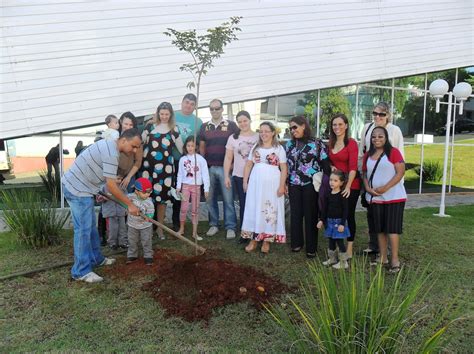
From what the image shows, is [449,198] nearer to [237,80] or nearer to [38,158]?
[237,80]

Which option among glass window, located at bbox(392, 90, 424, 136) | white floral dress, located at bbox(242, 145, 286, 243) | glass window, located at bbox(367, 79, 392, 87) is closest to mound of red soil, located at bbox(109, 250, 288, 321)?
white floral dress, located at bbox(242, 145, 286, 243)

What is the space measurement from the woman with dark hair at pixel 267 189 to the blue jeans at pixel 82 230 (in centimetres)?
185

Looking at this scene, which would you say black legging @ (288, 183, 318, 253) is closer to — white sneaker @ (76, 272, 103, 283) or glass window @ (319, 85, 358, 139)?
white sneaker @ (76, 272, 103, 283)

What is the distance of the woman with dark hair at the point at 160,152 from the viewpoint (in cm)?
496

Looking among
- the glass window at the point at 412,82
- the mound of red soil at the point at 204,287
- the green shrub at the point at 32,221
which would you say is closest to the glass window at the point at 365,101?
the glass window at the point at 412,82

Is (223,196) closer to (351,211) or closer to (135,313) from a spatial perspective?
(351,211)

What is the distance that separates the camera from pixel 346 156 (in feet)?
14.2

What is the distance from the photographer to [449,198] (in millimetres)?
9883

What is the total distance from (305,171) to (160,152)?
1.84 meters

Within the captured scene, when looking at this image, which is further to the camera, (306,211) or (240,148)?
(240,148)

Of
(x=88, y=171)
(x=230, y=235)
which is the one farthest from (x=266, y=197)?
(x=88, y=171)

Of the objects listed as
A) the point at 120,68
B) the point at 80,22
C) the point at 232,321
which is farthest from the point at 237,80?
the point at 232,321

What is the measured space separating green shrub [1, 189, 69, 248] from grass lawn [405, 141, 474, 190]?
8505mm

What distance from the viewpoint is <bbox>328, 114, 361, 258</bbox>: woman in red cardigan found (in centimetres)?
428
